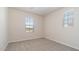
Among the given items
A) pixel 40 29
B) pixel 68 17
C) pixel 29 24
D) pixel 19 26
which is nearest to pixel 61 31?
pixel 68 17

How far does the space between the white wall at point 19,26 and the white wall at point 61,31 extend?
760 mm

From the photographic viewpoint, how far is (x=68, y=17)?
12.4ft

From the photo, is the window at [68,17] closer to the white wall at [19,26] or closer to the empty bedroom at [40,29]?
the empty bedroom at [40,29]

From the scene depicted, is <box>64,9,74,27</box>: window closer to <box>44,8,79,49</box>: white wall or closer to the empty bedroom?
the empty bedroom

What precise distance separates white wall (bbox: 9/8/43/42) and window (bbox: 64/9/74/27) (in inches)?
97.0

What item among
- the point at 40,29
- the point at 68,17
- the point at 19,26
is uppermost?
the point at 68,17

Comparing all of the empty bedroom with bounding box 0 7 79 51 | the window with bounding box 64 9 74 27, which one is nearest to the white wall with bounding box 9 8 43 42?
the empty bedroom with bounding box 0 7 79 51

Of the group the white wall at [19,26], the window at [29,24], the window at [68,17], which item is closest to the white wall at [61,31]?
the window at [68,17]

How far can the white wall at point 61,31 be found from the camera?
10.7 feet

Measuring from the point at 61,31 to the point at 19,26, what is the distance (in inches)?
102

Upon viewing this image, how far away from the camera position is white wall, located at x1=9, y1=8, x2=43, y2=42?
4457mm

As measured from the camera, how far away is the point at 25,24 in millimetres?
5262

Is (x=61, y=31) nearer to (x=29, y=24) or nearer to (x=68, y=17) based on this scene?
(x=68, y=17)
